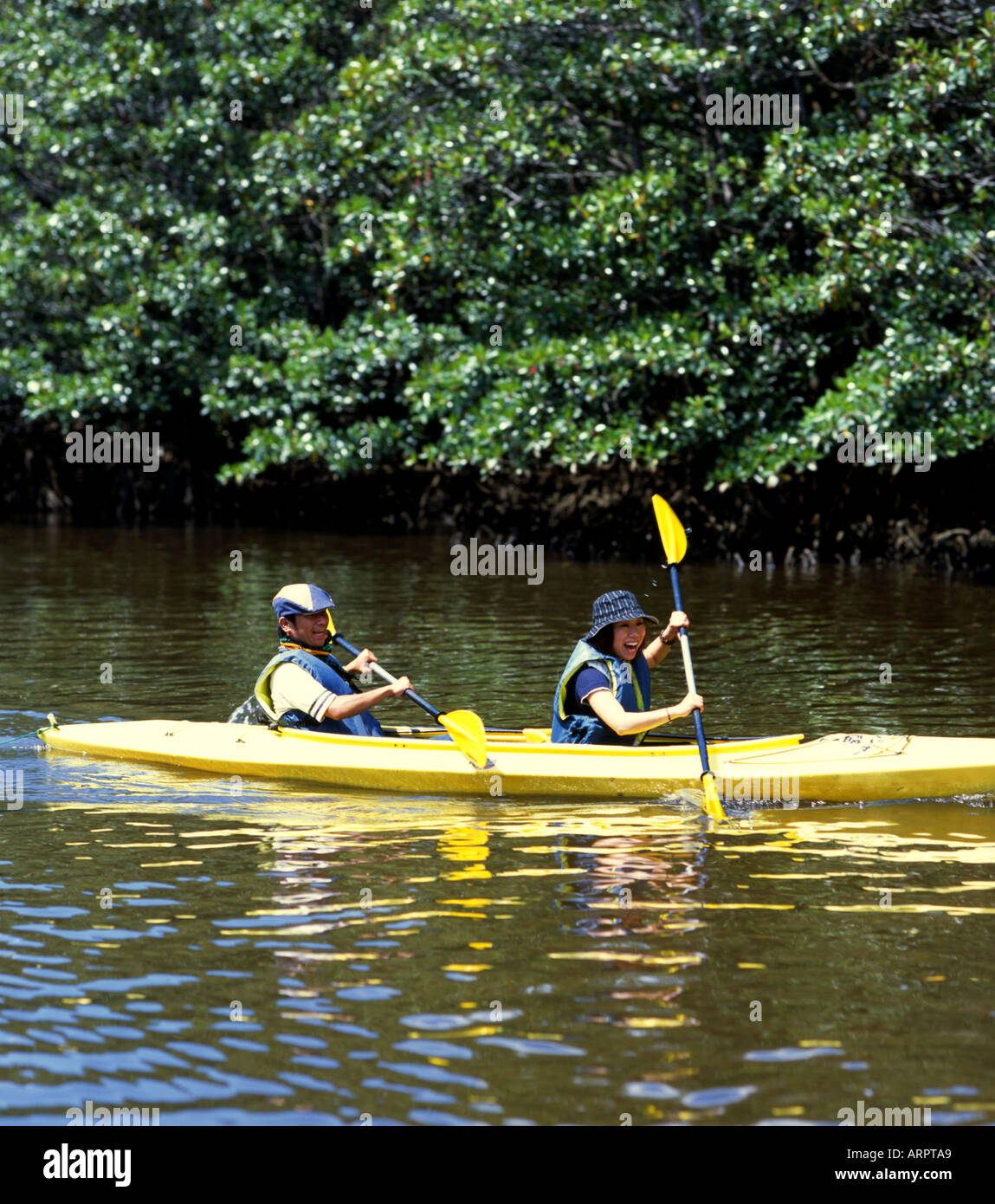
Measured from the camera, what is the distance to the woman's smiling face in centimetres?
852

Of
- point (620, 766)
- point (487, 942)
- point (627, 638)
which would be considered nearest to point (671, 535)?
point (627, 638)

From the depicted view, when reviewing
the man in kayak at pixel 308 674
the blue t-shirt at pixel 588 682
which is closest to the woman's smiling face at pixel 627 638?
the blue t-shirt at pixel 588 682

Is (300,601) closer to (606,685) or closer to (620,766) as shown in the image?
(606,685)

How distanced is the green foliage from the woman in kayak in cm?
1023

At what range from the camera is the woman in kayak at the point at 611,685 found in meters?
8.48

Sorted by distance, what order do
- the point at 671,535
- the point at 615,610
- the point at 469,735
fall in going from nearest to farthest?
the point at 615,610 < the point at 469,735 < the point at 671,535

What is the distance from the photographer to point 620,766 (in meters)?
8.68

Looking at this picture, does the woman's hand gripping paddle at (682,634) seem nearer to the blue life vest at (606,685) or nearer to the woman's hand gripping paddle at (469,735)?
the blue life vest at (606,685)

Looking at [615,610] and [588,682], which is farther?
[588,682]

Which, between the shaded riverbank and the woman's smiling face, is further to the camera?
the shaded riverbank

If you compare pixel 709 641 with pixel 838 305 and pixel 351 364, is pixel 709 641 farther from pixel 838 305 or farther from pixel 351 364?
pixel 351 364

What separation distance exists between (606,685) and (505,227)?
13796mm

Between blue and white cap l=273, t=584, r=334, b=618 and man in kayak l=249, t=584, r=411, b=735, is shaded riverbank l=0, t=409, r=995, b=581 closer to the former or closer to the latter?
man in kayak l=249, t=584, r=411, b=735

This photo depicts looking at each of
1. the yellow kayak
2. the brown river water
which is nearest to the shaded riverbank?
the brown river water
